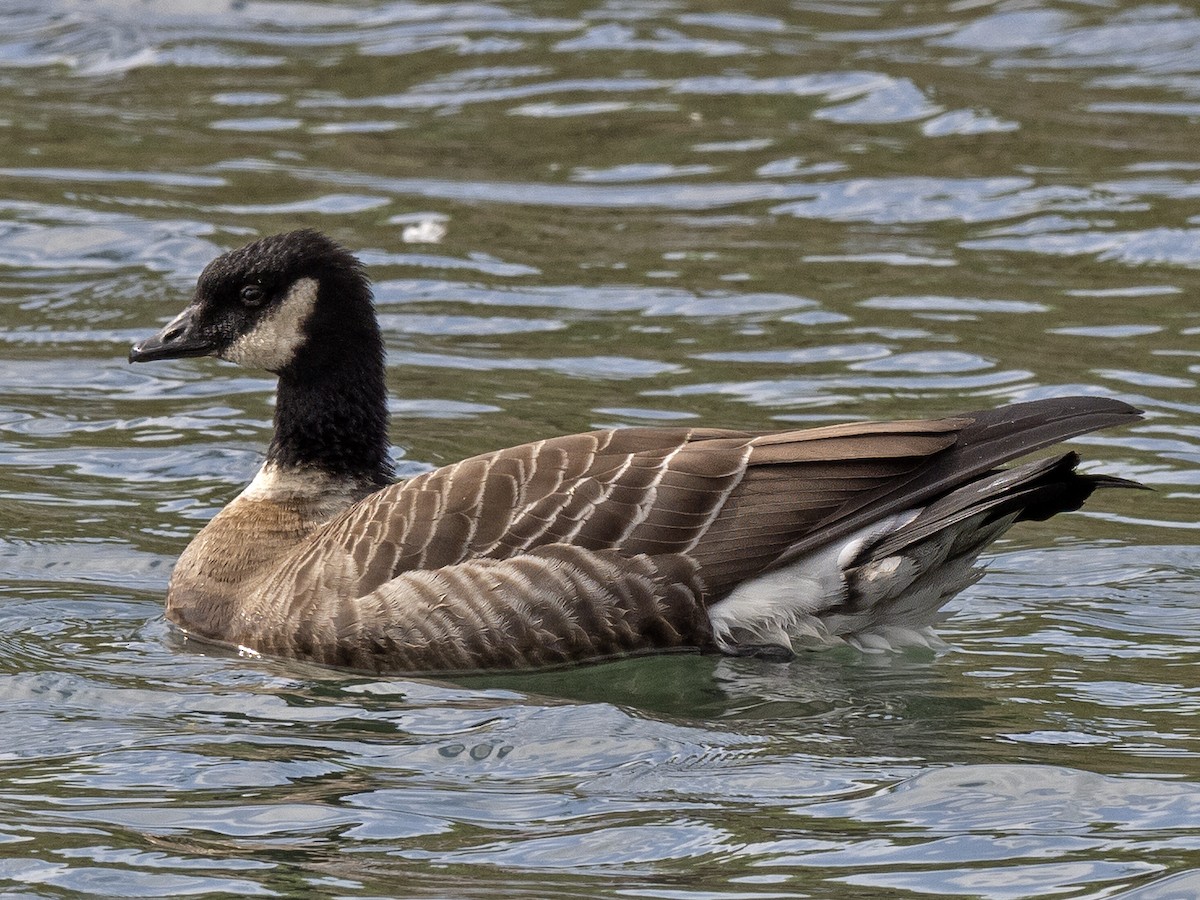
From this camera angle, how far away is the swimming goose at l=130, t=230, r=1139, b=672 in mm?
7566

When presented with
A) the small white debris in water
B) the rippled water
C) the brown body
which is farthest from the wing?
the small white debris in water

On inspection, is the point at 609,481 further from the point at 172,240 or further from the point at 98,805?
the point at 172,240

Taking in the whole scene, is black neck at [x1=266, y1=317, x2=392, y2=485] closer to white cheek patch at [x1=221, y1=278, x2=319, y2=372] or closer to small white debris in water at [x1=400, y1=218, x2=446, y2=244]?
white cheek patch at [x1=221, y1=278, x2=319, y2=372]

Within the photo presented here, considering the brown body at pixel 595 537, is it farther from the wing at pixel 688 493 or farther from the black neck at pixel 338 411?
the black neck at pixel 338 411

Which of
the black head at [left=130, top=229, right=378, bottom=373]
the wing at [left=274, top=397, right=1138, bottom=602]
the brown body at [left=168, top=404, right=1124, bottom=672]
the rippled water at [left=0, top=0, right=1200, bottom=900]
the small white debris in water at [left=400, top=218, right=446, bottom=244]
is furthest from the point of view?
the small white debris in water at [left=400, top=218, right=446, bottom=244]

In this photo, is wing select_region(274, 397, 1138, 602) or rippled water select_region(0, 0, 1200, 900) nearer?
rippled water select_region(0, 0, 1200, 900)

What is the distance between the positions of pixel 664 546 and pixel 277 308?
2293mm

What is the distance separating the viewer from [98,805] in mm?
→ 6551

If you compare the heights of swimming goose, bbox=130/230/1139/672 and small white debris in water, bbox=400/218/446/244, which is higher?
small white debris in water, bbox=400/218/446/244

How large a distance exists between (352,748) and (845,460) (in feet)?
7.02

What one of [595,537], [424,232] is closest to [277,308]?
[595,537]

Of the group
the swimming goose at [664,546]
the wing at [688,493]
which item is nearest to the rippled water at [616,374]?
the swimming goose at [664,546]

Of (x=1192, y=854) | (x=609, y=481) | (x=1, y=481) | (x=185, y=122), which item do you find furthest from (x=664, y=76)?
(x=1192, y=854)

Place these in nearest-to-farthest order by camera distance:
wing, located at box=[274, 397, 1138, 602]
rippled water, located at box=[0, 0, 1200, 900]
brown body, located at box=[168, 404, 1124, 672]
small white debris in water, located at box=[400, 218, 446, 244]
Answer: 1. rippled water, located at box=[0, 0, 1200, 900]
2. wing, located at box=[274, 397, 1138, 602]
3. brown body, located at box=[168, 404, 1124, 672]
4. small white debris in water, located at box=[400, 218, 446, 244]
